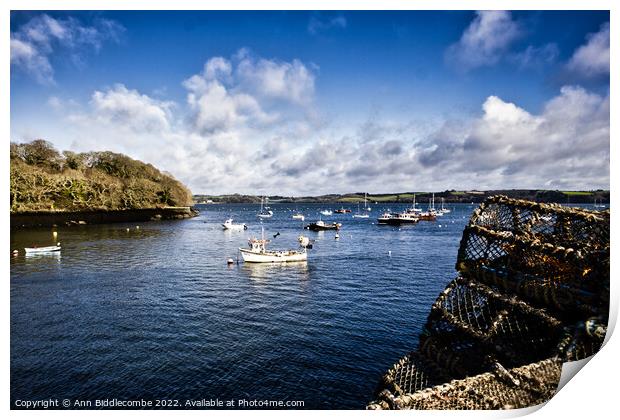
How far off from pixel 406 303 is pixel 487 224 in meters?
9.94

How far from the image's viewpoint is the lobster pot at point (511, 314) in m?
4.77

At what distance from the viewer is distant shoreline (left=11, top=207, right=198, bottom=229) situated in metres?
42.7

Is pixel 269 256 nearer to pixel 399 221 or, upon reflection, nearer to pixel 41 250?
pixel 41 250

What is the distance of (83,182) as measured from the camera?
53.5 m

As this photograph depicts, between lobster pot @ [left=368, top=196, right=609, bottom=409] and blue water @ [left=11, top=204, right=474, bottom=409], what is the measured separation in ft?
11.7

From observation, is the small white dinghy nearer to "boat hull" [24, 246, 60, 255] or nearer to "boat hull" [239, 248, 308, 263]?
"boat hull" [24, 246, 60, 255]

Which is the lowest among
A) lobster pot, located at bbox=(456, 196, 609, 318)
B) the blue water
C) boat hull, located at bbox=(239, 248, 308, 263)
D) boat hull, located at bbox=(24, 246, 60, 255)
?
the blue water

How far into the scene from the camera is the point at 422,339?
251 inches

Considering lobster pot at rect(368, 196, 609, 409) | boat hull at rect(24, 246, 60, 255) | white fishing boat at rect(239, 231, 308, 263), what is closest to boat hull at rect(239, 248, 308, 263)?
white fishing boat at rect(239, 231, 308, 263)

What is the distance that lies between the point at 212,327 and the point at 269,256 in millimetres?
13550

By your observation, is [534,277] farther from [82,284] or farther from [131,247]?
[131,247]

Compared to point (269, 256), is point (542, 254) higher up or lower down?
higher up

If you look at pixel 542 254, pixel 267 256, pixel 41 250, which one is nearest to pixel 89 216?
pixel 41 250
